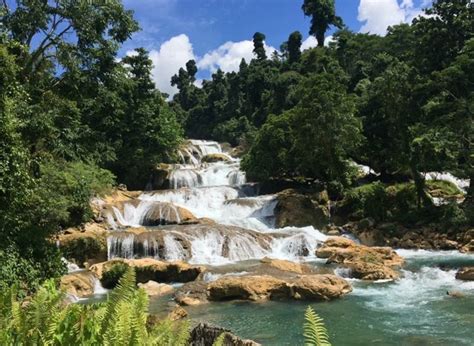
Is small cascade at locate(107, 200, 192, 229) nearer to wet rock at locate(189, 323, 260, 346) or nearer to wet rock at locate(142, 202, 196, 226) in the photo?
wet rock at locate(142, 202, 196, 226)

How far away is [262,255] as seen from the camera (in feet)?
68.9

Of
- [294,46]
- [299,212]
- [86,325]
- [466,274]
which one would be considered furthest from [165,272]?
[294,46]

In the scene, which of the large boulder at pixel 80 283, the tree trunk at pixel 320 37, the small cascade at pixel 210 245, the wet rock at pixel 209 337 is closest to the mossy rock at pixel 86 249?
the small cascade at pixel 210 245

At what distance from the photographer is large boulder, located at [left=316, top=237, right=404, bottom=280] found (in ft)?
52.5

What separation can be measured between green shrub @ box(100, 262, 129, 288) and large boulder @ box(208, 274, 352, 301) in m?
3.93

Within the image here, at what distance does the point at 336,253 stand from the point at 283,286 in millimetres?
6196

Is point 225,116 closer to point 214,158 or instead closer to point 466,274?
point 214,158

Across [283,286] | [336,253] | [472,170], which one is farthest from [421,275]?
[472,170]

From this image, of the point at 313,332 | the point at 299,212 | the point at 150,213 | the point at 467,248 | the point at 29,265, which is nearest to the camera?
the point at 313,332

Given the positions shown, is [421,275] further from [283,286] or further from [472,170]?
[472,170]

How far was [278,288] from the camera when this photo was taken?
45.0 ft

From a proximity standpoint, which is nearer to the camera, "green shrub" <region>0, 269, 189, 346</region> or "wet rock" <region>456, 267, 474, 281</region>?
"green shrub" <region>0, 269, 189, 346</region>

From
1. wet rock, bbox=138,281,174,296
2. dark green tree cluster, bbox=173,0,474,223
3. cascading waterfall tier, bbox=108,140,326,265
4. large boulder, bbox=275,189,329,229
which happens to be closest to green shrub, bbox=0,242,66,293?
wet rock, bbox=138,281,174,296

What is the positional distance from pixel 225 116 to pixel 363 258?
163 ft
